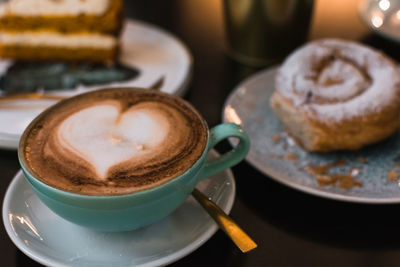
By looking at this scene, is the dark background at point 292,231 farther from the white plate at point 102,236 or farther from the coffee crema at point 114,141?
the coffee crema at point 114,141

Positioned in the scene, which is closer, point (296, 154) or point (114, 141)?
point (114, 141)

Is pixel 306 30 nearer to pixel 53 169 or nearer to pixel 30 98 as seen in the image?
pixel 30 98

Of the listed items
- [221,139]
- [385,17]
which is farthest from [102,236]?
[385,17]

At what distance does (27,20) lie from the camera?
1.31 meters

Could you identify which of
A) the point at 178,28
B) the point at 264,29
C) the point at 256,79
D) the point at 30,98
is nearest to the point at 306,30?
the point at 264,29

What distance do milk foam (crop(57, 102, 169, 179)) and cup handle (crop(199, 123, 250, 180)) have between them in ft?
0.25

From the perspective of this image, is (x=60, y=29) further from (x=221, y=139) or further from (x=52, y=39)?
(x=221, y=139)

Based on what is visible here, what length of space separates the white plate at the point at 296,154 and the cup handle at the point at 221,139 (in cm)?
10

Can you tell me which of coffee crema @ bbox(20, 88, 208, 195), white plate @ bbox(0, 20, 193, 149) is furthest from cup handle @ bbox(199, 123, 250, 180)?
white plate @ bbox(0, 20, 193, 149)

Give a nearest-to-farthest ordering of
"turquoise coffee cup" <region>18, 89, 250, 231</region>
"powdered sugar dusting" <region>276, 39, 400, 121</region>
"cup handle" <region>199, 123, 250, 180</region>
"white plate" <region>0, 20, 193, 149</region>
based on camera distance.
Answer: "turquoise coffee cup" <region>18, 89, 250, 231</region> → "cup handle" <region>199, 123, 250, 180</region> → "powdered sugar dusting" <region>276, 39, 400, 121</region> → "white plate" <region>0, 20, 193, 149</region>

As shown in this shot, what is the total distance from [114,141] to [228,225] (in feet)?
0.67

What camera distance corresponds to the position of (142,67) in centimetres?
123

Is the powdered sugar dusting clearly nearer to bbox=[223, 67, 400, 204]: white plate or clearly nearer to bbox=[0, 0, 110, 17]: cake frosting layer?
bbox=[223, 67, 400, 204]: white plate

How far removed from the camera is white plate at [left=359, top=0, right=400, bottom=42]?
1.26 m
